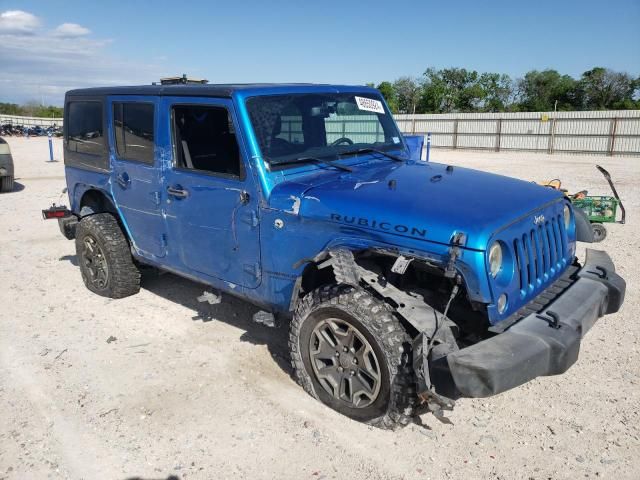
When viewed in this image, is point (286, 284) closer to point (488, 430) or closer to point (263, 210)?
point (263, 210)

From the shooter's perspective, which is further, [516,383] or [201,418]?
[201,418]

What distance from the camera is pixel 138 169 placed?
458cm

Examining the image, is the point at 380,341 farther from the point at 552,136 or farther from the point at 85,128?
the point at 552,136

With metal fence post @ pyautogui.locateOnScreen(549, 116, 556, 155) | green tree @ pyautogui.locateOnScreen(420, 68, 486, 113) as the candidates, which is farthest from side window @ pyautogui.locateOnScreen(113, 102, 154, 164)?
green tree @ pyautogui.locateOnScreen(420, 68, 486, 113)

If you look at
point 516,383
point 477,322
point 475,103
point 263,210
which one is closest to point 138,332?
point 263,210

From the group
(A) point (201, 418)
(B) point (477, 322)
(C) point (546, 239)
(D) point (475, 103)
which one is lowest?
(A) point (201, 418)

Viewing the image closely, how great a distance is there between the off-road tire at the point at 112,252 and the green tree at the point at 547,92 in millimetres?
51273

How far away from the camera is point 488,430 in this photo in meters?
3.24

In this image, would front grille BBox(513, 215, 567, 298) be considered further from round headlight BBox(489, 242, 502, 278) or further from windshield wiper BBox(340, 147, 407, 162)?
windshield wiper BBox(340, 147, 407, 162)

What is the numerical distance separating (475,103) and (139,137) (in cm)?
5210

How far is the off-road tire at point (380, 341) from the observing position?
2957 mm

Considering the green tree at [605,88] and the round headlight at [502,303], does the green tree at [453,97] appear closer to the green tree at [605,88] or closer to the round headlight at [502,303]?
the green tree at [605,88]

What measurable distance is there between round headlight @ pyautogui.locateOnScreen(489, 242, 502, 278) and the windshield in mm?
1553

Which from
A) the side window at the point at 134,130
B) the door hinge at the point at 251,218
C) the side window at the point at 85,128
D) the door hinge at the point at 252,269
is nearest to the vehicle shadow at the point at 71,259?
the side window at the point at 85,128
